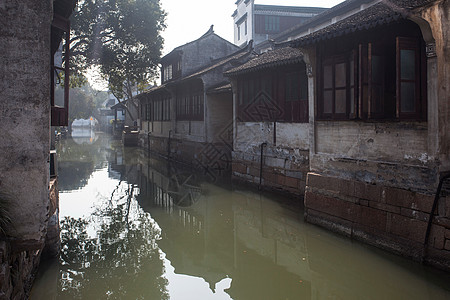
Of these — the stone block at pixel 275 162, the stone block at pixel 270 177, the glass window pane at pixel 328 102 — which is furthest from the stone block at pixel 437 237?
the stone block at pixel 270 177

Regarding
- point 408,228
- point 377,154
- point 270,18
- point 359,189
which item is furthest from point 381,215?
point 270,18

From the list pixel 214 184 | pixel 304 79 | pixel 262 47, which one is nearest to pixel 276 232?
pixel 304 79

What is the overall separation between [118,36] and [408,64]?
52.0ft

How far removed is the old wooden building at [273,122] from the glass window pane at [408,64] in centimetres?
416

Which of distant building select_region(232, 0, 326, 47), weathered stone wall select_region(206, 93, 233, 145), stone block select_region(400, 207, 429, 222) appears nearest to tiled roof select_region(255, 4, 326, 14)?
distant building select_region(232, 0, 326, 47)

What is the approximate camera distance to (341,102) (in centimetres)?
841

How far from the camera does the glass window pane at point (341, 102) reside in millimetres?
8281

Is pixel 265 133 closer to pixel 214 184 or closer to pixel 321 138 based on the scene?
pixel 214 184

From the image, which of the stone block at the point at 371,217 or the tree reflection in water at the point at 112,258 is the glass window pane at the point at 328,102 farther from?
the tree reflection in water at the point at 112,258

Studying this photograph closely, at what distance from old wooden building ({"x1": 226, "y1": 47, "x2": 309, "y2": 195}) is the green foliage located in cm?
762

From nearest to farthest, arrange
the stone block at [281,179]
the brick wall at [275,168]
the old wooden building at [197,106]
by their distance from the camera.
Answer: the brick wall at [275,168]
the stone block at [281,179]
the old wooden building at [197,106]

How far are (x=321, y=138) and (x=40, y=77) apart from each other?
6467 millimetres

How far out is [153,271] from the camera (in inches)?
273

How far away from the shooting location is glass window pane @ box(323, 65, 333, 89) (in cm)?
862
